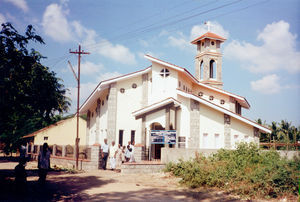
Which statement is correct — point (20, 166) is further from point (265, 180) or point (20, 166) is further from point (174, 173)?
point (265, 180)

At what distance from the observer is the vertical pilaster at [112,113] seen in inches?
824

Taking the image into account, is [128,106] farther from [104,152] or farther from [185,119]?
[104,152]

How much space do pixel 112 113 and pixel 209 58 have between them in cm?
1370

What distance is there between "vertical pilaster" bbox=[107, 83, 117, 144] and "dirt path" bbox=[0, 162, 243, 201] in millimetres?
6672

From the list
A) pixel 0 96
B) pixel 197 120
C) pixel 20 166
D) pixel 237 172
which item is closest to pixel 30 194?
pixel 20 166

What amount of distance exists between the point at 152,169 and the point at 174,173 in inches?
69.3

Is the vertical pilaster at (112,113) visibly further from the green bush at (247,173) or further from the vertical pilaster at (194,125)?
the green bush at (247,173)

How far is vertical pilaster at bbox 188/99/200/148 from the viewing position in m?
20.1

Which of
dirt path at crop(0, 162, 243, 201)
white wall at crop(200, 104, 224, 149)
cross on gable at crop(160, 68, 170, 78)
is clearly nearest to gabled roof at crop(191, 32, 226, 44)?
cross on gable at crop(160, 68, 170, 78)

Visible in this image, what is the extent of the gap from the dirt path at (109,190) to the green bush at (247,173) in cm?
59

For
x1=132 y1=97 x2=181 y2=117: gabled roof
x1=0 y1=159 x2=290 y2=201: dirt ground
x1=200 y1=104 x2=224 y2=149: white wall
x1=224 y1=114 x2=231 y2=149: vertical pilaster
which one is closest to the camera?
x1=0 y1=159 x2=290 y2=201: dirt ground

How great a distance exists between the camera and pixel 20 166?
1055 centimetres

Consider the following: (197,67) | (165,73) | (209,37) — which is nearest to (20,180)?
(165,73)

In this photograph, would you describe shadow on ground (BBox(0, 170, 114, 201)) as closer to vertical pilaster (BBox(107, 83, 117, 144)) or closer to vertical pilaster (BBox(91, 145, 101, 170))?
vertical pilaster (BBox(91, 145, 101, 170))
